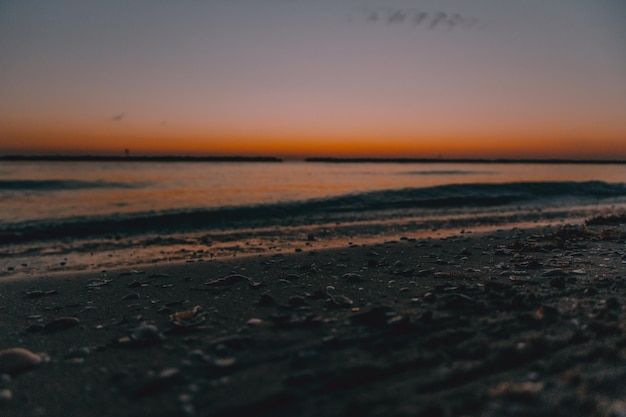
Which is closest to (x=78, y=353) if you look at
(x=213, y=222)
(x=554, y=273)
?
(x=554, y=273)

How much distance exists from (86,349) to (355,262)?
4.22 meters

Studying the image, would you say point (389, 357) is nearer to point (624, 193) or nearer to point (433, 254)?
point (433, 254)

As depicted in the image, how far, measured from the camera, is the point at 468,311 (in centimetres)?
372

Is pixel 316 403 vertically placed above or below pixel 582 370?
below

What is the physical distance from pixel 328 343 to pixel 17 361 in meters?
2.40

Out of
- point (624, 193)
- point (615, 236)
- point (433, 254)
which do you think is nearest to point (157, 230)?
point (433, 254)

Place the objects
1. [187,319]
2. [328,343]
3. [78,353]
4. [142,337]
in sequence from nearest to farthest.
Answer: [328,343], [78,353], [142,337], [187,319]

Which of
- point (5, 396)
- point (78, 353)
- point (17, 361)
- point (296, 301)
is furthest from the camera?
point (296, 301)

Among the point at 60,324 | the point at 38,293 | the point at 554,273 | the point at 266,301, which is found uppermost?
the point at 554,273

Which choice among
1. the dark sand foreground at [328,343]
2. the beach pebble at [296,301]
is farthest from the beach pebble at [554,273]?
the beach pebble at [296,301]

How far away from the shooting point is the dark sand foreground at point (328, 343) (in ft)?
7.74

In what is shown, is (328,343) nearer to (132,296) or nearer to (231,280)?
(231,280)

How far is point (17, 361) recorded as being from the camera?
3.09 m

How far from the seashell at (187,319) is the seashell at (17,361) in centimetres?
111
